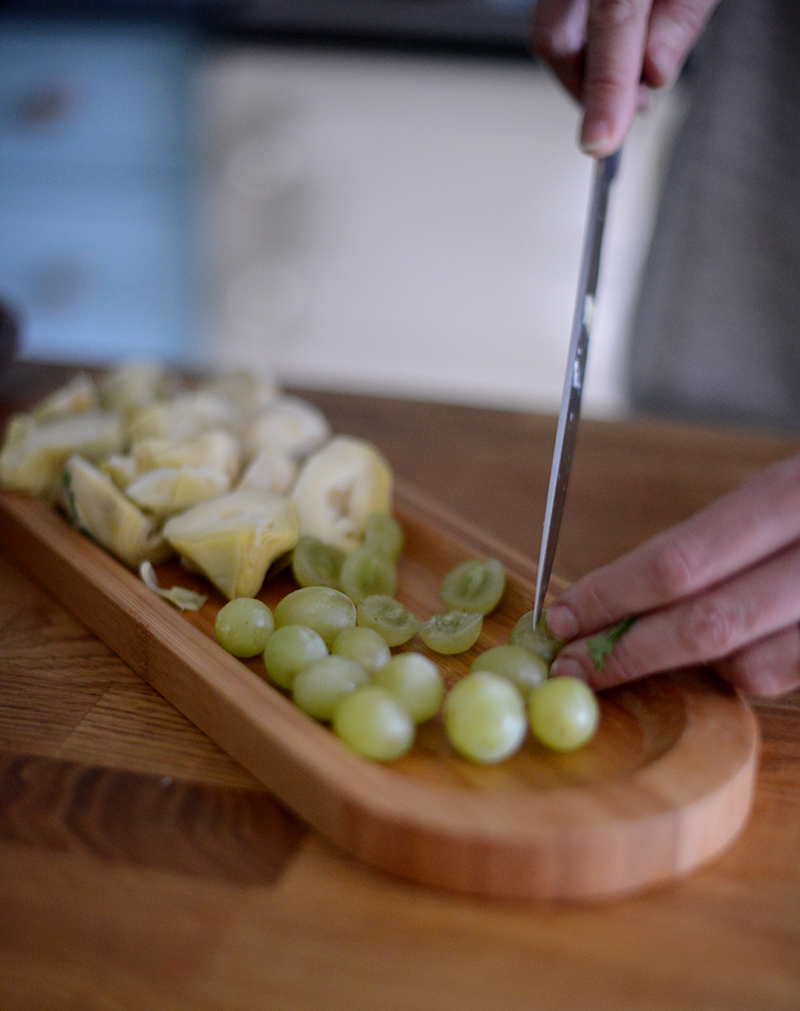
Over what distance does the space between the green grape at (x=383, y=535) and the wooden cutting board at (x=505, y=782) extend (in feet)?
0.55

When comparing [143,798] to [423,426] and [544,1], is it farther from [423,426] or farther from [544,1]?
[544,1]

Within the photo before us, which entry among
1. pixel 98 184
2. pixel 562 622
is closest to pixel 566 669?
pixel 562 622

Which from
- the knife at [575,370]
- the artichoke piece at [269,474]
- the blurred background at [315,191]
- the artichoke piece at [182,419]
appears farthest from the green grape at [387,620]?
the blurred background at [315,191]

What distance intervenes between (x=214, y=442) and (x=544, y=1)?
703 millimetres

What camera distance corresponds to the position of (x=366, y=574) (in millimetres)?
809

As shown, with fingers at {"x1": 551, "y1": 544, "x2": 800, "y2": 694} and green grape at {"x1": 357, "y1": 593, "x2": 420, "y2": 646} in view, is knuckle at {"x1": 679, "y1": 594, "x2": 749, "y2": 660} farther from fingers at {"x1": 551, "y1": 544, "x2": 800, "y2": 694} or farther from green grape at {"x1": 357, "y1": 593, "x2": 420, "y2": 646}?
green grape at {"x1": 357, "y1": 593, "x2": 420, "y2": 646}

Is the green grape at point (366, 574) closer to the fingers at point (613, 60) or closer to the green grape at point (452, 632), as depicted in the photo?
the green grape at point (452, 632)

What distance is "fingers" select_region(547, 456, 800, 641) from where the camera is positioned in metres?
0.59

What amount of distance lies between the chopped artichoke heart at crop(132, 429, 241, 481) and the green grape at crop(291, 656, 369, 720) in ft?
1.09

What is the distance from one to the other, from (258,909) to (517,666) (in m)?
0.24

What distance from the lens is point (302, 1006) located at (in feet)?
1.49

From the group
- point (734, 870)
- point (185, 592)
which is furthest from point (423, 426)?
point (734, 870)

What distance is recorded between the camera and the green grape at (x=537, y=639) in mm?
680

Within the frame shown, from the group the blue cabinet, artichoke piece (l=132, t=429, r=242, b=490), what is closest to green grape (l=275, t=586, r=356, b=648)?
artichoke piece (l=132, t=429, r=242, b=490)
